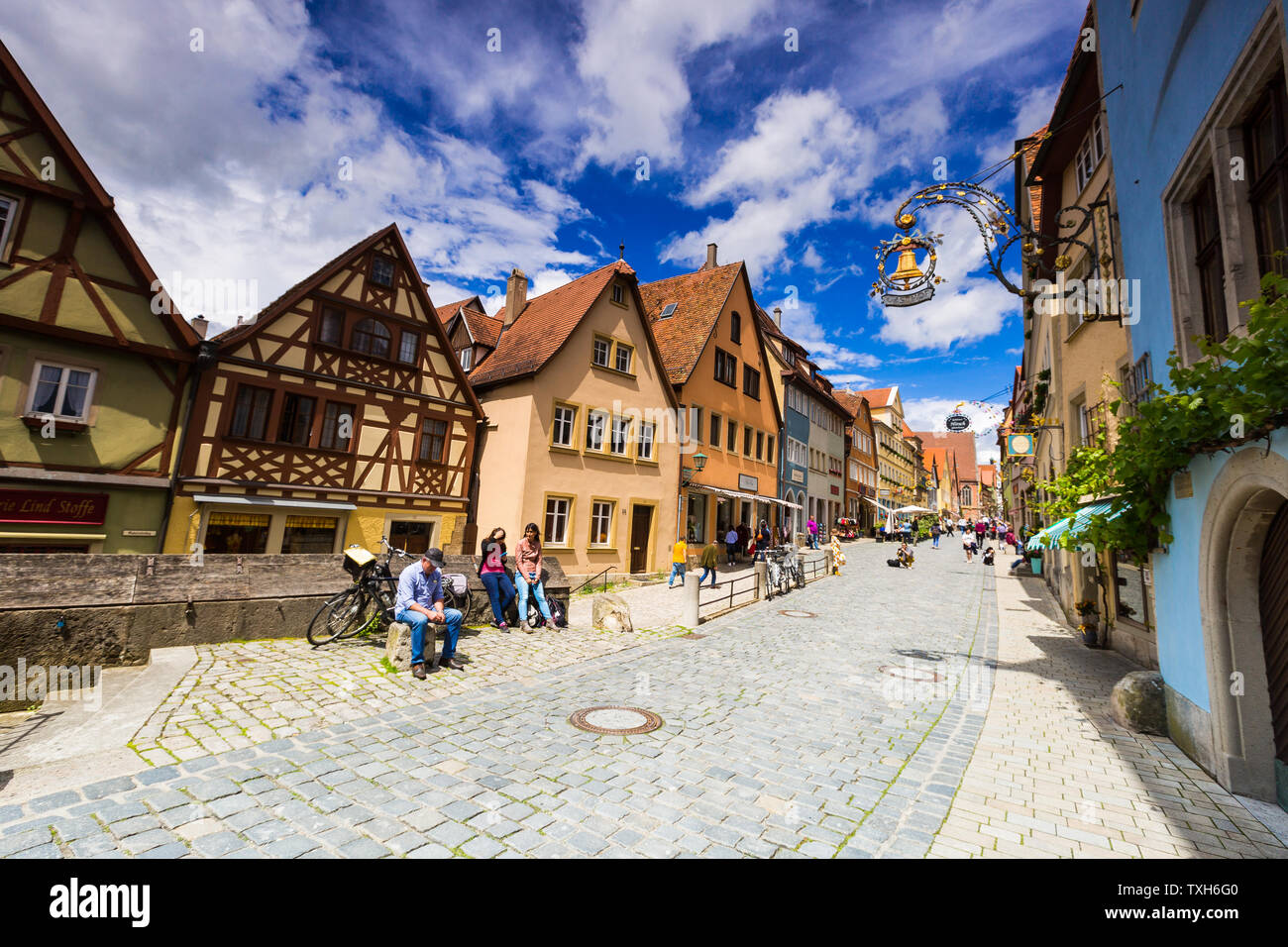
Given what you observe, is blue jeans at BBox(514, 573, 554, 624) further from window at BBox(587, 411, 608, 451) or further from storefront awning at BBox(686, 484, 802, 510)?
storefront awning at BBox(686, 484, 802, 510)

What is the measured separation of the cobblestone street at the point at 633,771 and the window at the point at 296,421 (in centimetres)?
831

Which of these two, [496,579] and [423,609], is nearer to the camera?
[423,609]

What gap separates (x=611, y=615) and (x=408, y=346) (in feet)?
35.6

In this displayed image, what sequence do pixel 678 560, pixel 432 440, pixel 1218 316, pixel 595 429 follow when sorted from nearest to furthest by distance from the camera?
pixel 1218 316 < pixel 432 440 < pixel 678 560 < pixel 595 429

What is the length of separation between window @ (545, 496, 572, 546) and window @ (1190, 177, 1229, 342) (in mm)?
14637

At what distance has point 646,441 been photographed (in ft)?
67.1

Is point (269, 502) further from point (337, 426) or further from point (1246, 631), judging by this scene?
point (1246, 631)

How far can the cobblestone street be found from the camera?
337cm

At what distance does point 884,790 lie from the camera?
434 cm

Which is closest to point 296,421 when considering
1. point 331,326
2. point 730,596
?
point 331,326

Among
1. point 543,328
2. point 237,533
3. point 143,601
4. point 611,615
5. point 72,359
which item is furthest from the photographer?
point 543,328

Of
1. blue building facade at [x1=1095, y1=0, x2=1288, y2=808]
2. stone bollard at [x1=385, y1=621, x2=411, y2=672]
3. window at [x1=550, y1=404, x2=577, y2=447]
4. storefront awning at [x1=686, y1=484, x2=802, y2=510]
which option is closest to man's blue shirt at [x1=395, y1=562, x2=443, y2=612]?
stone bollard at [x1=385, y1=621, x2=411, y2=672]

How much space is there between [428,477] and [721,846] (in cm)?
1519

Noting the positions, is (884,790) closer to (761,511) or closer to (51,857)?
(51,857)
